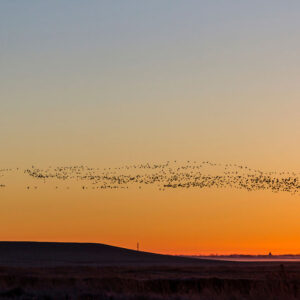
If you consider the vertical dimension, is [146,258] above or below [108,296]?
above

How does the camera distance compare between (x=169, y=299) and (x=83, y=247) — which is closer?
(x=169, y=299)

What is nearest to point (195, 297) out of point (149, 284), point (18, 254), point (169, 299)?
point (169, 299)

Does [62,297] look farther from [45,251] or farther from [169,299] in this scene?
[45,251]

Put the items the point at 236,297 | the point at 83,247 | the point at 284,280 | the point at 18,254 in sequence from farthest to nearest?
the point at 83,247, the point at 18,254, the point at 284,280, the point at 236,297

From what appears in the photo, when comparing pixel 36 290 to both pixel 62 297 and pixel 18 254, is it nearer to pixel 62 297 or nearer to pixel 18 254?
pixel 62 297

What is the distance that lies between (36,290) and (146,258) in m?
135

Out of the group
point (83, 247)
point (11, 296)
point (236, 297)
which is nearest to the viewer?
point (236, 297)

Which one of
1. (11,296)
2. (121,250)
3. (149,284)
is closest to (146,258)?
(121,250)

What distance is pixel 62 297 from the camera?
105ft

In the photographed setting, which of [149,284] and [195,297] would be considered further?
[149,284]

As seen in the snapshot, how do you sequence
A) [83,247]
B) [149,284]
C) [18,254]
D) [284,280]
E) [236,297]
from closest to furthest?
[236,297]
[284,280]
[149,284]
[18,254]
[83,247]

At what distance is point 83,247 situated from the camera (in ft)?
598

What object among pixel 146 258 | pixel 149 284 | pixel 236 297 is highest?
pixel 146 258

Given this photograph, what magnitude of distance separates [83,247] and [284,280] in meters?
148
